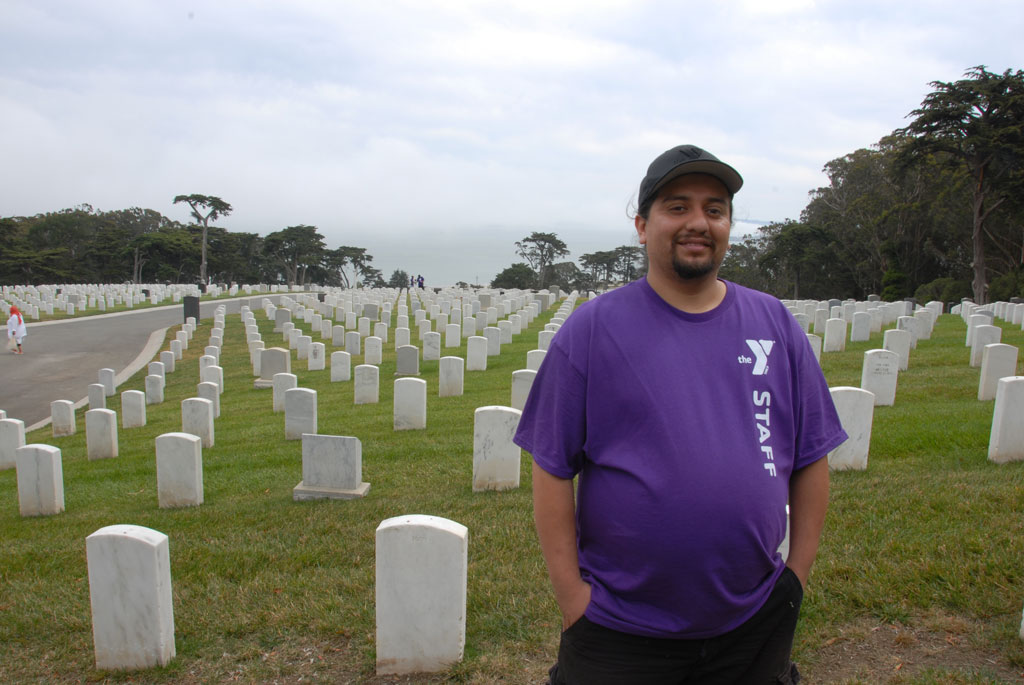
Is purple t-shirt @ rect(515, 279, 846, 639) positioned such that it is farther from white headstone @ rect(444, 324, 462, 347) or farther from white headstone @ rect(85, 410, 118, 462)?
white headstone @ rect(444, 324, 462, 347)

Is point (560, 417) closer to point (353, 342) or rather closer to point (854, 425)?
point (854, 425)

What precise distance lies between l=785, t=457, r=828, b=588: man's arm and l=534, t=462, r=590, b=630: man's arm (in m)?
0.64

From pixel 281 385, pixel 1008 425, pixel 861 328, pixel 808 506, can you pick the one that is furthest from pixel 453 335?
pixel 808 506

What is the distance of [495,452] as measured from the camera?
6.16 m

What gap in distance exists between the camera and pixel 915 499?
4.85 m

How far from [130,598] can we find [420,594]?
4.94 feet

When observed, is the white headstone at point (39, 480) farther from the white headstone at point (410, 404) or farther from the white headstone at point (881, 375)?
the white headstone at point (881, 375)

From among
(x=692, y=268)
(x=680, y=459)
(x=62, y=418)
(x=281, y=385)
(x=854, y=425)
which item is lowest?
(x=62, y=418)

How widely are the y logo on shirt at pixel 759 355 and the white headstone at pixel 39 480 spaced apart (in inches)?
277

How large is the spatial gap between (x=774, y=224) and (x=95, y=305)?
47.1 meters

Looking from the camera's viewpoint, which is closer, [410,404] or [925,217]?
[410,404]

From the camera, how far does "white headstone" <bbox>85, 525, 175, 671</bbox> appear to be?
138 inches

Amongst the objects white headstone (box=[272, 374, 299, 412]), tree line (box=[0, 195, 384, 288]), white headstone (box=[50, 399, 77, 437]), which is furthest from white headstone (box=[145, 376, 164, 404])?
tree line (box=[0, 195, 384, 288])

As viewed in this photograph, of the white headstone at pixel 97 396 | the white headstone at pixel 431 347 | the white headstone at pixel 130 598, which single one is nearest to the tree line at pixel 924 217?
the white headstone at pixel 431 347
